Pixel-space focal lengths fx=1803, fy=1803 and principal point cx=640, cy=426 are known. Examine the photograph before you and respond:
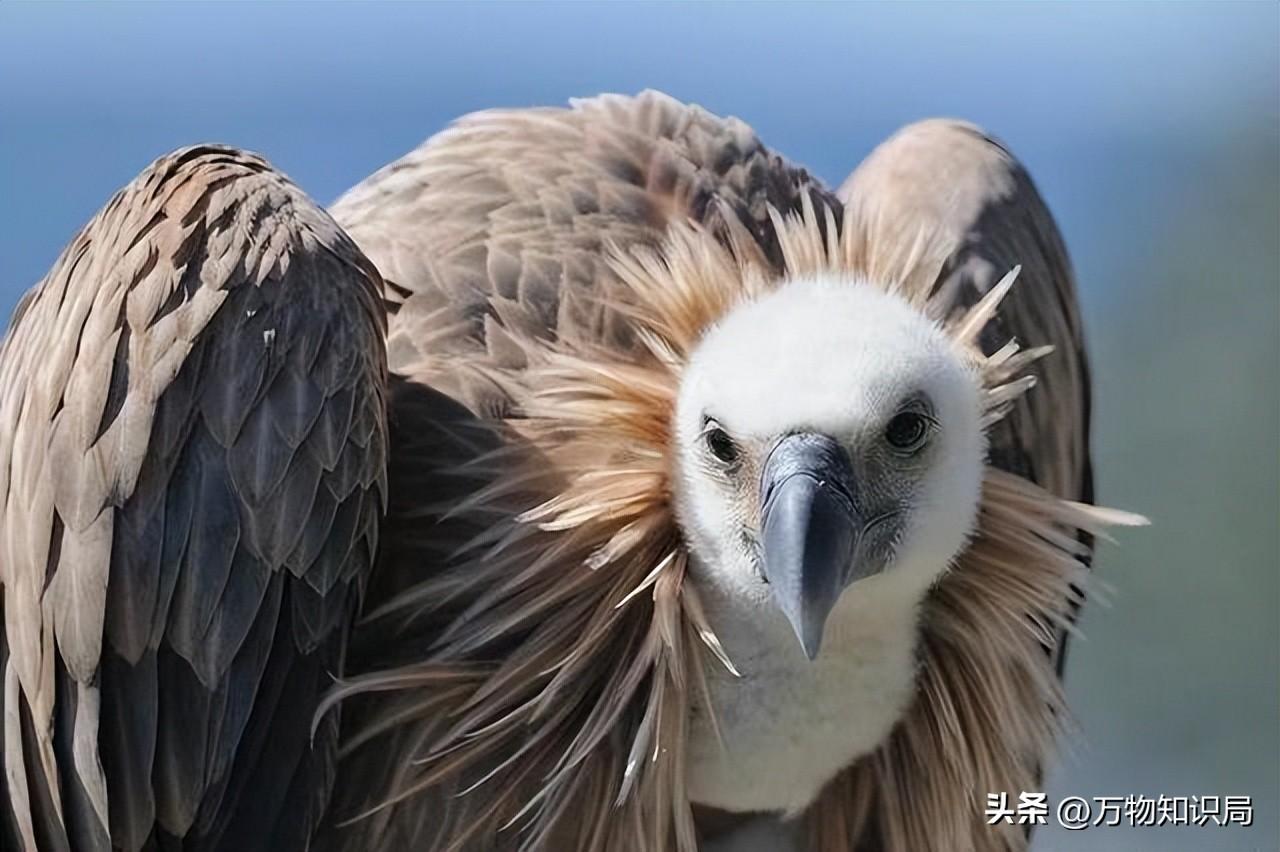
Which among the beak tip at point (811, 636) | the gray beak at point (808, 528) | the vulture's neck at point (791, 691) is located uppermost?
the gray beak at point (808, 528)

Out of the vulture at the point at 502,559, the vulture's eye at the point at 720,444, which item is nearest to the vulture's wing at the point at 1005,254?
the vulture at the point at 502,559

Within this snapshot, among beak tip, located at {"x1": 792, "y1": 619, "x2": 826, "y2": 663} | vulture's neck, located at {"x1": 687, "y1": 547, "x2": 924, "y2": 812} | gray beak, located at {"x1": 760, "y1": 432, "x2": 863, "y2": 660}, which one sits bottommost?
vulture's neck, located at {"x1": 687, "y1": 547, "x2": 924, "y2": 812}

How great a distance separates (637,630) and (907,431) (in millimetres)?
240

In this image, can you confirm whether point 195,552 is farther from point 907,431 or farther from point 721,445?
point 907,431

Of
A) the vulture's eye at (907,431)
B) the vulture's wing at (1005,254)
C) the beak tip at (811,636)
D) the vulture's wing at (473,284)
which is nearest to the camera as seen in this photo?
the beak tip at (811,636)

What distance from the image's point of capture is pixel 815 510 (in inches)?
42.6

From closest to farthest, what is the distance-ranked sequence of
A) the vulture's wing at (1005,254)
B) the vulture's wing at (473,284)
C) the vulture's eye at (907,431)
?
the vulture's eye at (907,431) → the vulture's wing at (473,284) → the vulture's wing at (1005,254)

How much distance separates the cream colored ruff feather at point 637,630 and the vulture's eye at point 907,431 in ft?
0.35

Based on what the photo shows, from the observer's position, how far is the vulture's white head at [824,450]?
3.57ft

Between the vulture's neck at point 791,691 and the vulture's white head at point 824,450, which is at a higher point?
the vulture's white head at point 824,450

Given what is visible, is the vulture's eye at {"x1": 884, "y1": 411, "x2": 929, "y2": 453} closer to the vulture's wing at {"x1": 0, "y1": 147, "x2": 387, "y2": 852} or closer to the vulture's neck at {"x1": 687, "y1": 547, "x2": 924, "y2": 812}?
the vulture's neck at {"x1": 687, "y1": 547, "x2": 924, "y2": 812}

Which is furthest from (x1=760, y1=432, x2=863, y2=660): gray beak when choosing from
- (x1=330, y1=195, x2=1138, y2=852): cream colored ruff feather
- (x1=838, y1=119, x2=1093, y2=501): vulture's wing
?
(x1=838, y1=119, x2=1093, y2=501): vulture's wing

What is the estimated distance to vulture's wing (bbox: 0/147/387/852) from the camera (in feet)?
3.97

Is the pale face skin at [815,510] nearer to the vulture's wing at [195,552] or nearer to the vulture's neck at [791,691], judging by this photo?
the vulture's neck at [791,691]
